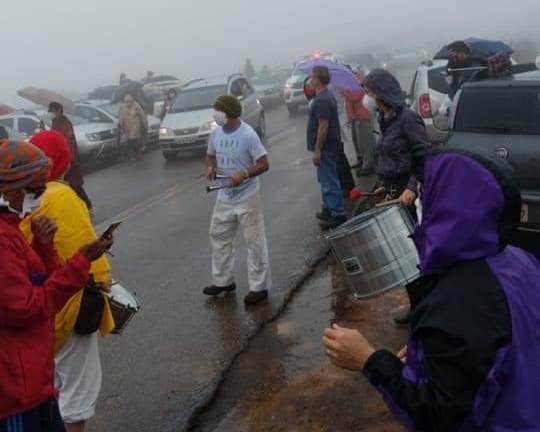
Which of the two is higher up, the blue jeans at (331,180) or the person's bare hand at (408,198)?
the person's bare hand at (408,198)

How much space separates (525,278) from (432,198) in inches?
13.2

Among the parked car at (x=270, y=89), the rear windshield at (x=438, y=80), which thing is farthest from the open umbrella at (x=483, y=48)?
the parked car at (x=270, y=89)

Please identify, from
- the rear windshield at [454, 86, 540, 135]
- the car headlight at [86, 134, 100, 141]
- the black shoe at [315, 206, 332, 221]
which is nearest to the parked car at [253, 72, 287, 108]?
the car headlight at [86, 134, 100, 141]

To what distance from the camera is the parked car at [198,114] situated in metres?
16.3

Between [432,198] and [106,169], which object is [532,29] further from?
[432,198]

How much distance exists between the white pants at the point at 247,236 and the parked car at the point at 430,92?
460cm

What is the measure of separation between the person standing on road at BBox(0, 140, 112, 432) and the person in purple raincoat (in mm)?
1354

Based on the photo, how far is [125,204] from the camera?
11.8 metres

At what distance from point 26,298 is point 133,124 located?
15433 mm

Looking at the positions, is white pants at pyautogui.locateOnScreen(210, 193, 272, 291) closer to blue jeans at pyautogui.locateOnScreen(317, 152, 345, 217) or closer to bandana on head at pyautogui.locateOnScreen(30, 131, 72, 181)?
blue jeans at pyautogui.locateOnScreen(317, 152, 345, 217)

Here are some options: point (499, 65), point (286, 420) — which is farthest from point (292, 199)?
point (286, 420)

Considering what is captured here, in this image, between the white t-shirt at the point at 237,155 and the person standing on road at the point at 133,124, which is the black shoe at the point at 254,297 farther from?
the person standing on road at the point at 133,124

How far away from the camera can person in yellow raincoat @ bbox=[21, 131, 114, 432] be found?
349 centimetres

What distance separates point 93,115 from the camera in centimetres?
1889
